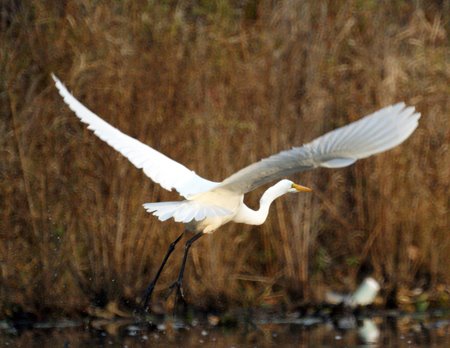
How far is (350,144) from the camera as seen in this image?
6035 millimetres

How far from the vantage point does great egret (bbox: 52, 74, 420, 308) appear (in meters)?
5.82

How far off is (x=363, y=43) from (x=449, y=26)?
1.82 metres

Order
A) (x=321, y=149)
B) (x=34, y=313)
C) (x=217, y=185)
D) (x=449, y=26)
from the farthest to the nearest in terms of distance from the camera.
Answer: (x=449, y=26) → (x=34, y=313) → (x=217, y=185) → (x=321, y=149)

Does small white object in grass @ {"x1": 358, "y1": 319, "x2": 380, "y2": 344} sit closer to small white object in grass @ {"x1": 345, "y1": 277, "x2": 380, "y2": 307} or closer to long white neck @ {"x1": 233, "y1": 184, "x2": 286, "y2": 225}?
small white object in grass @ {"x1": 345, "y1": 277, "x2": 380, "y2": 307}

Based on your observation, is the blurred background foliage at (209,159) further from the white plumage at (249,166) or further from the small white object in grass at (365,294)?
the white plumage at (249,166)

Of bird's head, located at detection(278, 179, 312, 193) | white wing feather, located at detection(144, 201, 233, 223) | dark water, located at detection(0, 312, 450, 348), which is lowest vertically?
dark water, located at detection(0, 312, 450, 348)

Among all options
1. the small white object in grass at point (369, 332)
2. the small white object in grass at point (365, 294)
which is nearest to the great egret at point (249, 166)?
the small white object in grass at point (369, 332)

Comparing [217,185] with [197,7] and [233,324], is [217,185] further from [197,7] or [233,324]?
[197,7]

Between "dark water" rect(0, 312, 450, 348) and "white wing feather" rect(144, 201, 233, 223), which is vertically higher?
"white wing feather" rect(144, 201, 233, 223)

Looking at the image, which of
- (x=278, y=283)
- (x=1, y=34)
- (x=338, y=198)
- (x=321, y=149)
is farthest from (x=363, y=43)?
(x=321, y=149)

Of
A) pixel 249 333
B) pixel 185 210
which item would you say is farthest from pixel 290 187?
pixel 249 333

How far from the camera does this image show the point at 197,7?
33.2 ft

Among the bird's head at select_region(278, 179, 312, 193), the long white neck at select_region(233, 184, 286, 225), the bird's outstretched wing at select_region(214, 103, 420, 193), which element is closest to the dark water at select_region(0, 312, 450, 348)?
the long white neck at select_region(233, 184, 286, 225)

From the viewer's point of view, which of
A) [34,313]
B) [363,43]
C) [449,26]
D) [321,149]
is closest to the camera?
[321,149]
